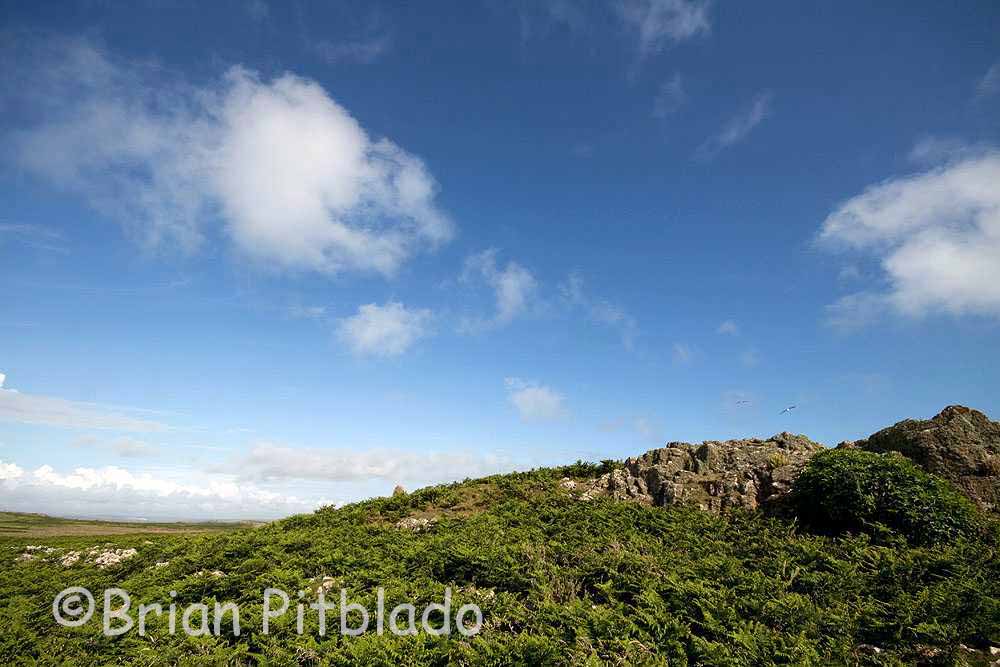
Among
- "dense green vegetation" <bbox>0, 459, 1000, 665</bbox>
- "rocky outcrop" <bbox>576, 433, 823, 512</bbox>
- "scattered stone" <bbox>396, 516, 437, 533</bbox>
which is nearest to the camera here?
"dense green vegetation" <bbox>0, 459, 1000, 665</bbox>

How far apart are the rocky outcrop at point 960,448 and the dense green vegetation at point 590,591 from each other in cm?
343

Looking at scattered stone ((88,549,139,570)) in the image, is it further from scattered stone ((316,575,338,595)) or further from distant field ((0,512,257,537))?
scattered stone ((316,575,338,595))

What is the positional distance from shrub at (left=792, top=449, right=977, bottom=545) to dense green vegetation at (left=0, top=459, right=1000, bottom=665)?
40 cm

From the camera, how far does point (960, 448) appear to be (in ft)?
50.9

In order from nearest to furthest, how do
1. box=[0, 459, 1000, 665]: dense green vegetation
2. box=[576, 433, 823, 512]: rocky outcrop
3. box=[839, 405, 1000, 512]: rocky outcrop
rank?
box=[0, 459, 1000, 665]: dense green vegetation < box=[839, 405, 1000, 512]: rocky outcrop < box=[576, 433, 823, 512]: rocky outcrop

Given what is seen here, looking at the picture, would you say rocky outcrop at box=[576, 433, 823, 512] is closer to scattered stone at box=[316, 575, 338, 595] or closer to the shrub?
the shrub

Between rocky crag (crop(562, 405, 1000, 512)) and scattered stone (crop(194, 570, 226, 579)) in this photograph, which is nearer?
scattered stone (crop(194, 570, 226, 579))

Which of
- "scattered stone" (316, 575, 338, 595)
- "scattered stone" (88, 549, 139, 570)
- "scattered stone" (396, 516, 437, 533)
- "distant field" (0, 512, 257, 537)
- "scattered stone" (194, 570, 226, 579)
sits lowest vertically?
"distant field" (0, 512, 257, 537)

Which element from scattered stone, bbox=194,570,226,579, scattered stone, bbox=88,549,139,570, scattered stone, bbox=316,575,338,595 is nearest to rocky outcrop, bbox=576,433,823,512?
scattered stone, bbox=316,575,338,595

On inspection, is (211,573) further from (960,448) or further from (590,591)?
(960,448)

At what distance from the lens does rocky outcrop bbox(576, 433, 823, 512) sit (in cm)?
1673

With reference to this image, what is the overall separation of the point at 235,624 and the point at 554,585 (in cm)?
700

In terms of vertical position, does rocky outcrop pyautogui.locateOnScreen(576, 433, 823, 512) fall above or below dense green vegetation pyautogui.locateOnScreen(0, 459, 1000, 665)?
above

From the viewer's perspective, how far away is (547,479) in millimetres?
22609
